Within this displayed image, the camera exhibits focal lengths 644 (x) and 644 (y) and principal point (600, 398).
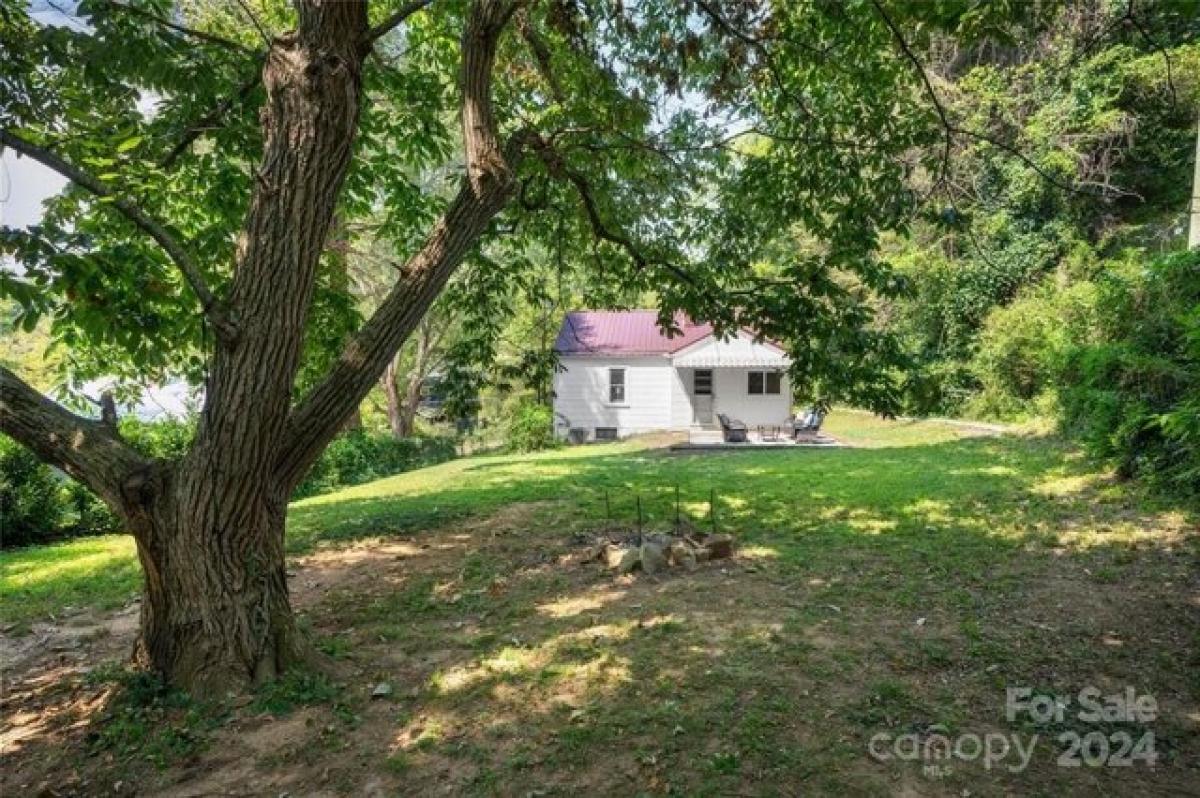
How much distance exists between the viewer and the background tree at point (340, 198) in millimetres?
3539

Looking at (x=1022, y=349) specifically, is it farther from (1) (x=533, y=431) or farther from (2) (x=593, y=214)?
(2) (x=593, y=214)

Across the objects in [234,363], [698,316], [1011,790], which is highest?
[698,316]

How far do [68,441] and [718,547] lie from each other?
16.6ft

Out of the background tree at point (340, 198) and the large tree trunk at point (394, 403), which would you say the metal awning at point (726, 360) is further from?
the background tree at point (340, 198)

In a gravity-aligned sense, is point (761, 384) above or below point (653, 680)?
above

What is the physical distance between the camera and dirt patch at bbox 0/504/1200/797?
3.01 metres

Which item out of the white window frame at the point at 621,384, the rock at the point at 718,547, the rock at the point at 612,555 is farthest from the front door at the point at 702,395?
the rock at the point at 612,555

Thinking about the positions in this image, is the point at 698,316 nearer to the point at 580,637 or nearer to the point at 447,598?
the point at 580,637

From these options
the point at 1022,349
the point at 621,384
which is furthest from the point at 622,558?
the point at 621,384

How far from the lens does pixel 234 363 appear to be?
3578 mm

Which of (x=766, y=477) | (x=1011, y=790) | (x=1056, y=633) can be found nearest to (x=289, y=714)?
(x=1011, y=790)

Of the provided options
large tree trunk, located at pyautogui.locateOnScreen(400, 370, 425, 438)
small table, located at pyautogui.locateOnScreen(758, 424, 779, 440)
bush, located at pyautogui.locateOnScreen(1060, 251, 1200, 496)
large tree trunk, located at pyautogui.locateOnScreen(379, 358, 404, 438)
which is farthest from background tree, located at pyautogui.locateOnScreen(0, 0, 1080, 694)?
large tree trunk, located at pyautogui.locateOnScreen(400, 370, 425, 438)

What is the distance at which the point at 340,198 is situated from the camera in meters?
5.61

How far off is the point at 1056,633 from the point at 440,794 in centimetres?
409
